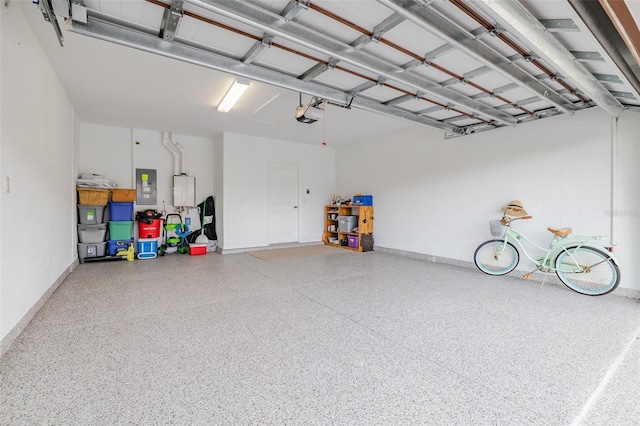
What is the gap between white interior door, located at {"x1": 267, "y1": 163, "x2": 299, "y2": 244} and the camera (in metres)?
7.44

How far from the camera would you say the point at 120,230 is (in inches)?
228

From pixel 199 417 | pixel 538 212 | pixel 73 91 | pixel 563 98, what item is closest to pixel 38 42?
pixel 73 91

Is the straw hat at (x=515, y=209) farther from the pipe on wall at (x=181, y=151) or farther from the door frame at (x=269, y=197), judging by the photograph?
the pipe on wall at (x=181, y=151)

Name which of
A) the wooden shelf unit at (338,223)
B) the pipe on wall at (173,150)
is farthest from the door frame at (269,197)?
the pipe on wall at (173,150)

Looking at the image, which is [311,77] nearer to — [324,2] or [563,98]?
[324,2]

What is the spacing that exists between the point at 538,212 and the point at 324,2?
430 cm

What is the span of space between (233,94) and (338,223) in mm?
4414

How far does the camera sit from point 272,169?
7426mm

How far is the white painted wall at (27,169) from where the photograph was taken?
221cm

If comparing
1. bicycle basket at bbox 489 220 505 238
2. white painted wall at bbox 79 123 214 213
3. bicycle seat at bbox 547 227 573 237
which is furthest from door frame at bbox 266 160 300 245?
bicycle seat at bbox 547 227 573 237

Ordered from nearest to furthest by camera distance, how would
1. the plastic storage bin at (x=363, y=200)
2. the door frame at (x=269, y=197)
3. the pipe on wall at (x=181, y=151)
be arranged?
the pipe on wall at (x=181, y=151) → the plastic storage bin at (x=363, y=200) → the door frame at (x=269, y=197)

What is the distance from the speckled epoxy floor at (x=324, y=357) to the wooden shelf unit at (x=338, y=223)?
318 centimetres

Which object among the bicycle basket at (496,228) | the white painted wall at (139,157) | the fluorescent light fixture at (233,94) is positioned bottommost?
the bicycle basket at (496,228)

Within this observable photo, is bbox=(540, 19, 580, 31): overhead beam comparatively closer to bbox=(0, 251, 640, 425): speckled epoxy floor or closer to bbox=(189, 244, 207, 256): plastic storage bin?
bbox=(0, 251, 640, 425): speckled epoxy floor
